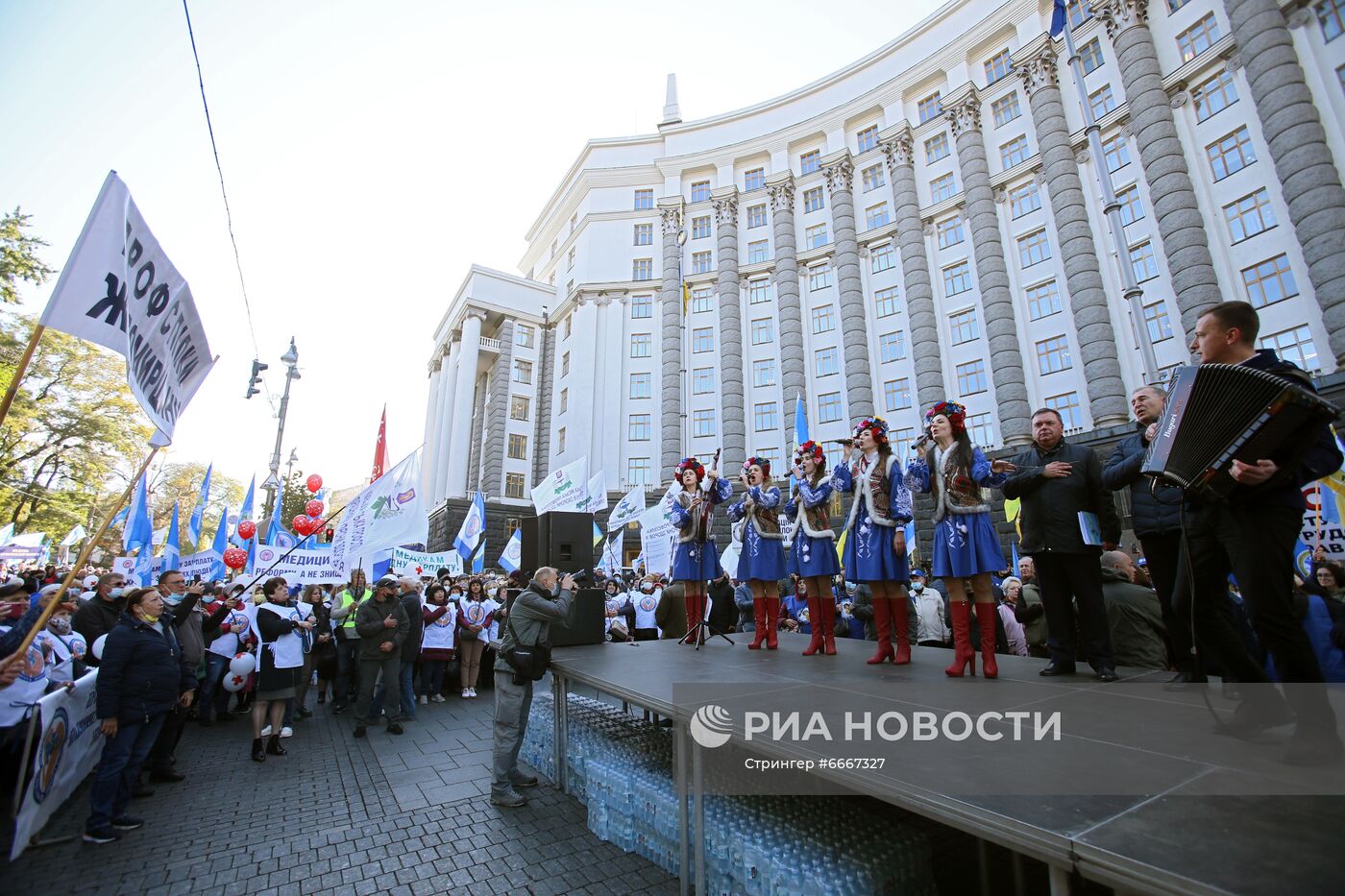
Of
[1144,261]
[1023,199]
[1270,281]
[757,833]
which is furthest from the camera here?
[1023,199]

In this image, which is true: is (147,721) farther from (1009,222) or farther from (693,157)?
(693,157)

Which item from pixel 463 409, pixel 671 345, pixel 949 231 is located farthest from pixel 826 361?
pixel 463 409

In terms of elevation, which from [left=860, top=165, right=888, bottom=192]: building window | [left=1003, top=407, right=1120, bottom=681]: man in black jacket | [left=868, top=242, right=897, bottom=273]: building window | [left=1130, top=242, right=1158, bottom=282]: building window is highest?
[left=860, top=165, right=888, bottom=192]: building window

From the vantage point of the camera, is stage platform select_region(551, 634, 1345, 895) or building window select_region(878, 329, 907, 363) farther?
building window select_region(878, 329, 907, 363)

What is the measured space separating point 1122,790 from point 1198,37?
3350cm

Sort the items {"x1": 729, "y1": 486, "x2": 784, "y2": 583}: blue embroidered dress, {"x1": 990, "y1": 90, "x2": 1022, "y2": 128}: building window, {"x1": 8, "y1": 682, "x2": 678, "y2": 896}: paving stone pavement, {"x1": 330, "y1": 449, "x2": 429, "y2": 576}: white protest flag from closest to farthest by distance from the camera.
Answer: {"x1": 8, "y1": 682, "x2": 678, "y2": 896}: paving stone pavement → {"x1": 729, "y1": 486, "x2": 784, "y2": 583}: blue embroidered dress → {"x1": 330, "y1": 449, "x2": 429, "y2": 576}: white protest flag → {"x1": 990, "y1": 90, "x2": 1022, "y2": 128}: building window

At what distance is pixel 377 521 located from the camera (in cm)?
1138

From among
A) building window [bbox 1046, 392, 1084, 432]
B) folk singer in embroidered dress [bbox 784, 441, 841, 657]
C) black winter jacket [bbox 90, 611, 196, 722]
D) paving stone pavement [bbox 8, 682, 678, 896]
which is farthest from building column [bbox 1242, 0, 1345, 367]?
black winter jacket [bbox 90, 611, 196, 722]

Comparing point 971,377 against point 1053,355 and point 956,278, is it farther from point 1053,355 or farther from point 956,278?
point 956,278

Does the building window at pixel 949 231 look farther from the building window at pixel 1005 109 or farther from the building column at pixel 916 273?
the building window at pixel 1005 109

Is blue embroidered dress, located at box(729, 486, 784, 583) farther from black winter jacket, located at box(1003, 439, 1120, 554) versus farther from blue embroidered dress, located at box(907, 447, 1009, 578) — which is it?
black winter jacket, located at box(1003, 439, 1120, 554)

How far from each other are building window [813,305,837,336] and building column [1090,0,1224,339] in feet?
48.8

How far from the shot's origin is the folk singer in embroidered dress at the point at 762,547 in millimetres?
7176

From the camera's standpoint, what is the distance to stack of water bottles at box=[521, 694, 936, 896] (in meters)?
3.37
